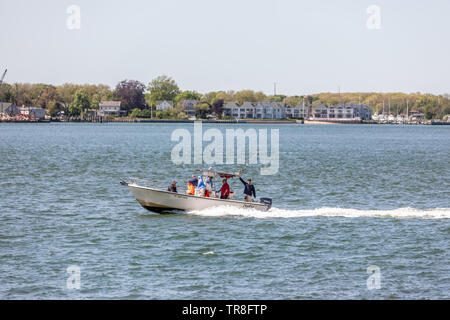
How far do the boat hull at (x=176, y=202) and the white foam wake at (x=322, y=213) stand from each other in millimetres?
308

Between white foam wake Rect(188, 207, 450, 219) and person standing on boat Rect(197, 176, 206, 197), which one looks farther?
white foam wake Rect(188, 207, 450, 219)

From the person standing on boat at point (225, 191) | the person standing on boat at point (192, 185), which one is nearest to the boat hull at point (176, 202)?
the person standing on boat at point (225, 191)

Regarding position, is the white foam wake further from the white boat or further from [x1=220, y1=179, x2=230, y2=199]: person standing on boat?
[x1=220, y1=179, x2=230, y2=199]: person standing on boat

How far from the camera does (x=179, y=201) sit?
3881 cm

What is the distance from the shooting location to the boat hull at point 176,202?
38562 mm

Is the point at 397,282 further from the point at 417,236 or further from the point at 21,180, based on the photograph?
the point at 21,180

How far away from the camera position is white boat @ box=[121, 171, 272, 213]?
38500 millimetres

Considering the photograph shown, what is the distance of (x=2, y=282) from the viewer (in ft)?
83.7

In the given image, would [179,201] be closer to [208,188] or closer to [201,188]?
[201,188]

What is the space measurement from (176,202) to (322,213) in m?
9.25

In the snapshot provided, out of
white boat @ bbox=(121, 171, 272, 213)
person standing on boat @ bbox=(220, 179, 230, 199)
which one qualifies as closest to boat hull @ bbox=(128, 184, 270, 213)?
white boat @ bbox=(121, 171, 272, 213)

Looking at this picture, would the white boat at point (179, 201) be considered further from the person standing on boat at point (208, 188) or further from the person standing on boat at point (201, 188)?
the person standing on boat at point (208, 188)
